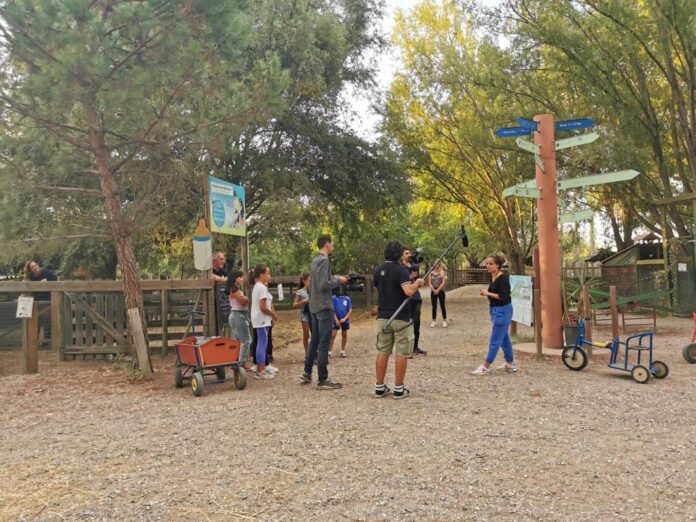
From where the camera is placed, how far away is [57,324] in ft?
28.3

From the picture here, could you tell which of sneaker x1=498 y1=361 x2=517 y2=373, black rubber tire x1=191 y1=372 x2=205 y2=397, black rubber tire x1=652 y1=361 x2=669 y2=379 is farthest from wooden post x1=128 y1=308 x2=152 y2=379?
black rubber tire x1=652 y1=361 x2=669 y2=379

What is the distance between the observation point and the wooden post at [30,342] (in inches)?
319

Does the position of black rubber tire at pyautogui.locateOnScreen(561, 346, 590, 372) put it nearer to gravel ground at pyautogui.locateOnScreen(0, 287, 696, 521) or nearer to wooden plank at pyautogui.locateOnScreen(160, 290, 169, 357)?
gravel ground at pyautogui.locateOnScreen(0, 287, 696, 521)

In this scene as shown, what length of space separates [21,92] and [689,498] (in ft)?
26.9

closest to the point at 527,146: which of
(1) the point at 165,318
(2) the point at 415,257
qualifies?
(2) the point at 415,257

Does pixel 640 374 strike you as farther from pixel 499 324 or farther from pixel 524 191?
pixel 524 191

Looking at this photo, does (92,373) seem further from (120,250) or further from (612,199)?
(612,199)

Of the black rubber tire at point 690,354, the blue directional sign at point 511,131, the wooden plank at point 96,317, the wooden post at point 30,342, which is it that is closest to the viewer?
the black rubber tire at point 690,354

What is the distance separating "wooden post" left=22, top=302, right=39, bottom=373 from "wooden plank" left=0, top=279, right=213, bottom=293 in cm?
36

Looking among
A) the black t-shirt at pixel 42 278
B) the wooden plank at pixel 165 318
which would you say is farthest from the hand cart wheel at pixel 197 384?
the black t-shirt at pixel 42 278

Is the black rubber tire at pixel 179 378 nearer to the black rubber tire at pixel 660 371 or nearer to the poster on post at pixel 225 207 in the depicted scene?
the poster on post at pixel 225 207

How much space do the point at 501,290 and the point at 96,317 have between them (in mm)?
6274

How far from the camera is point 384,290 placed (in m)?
6.00

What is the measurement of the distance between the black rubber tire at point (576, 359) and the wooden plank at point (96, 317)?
6.77m
